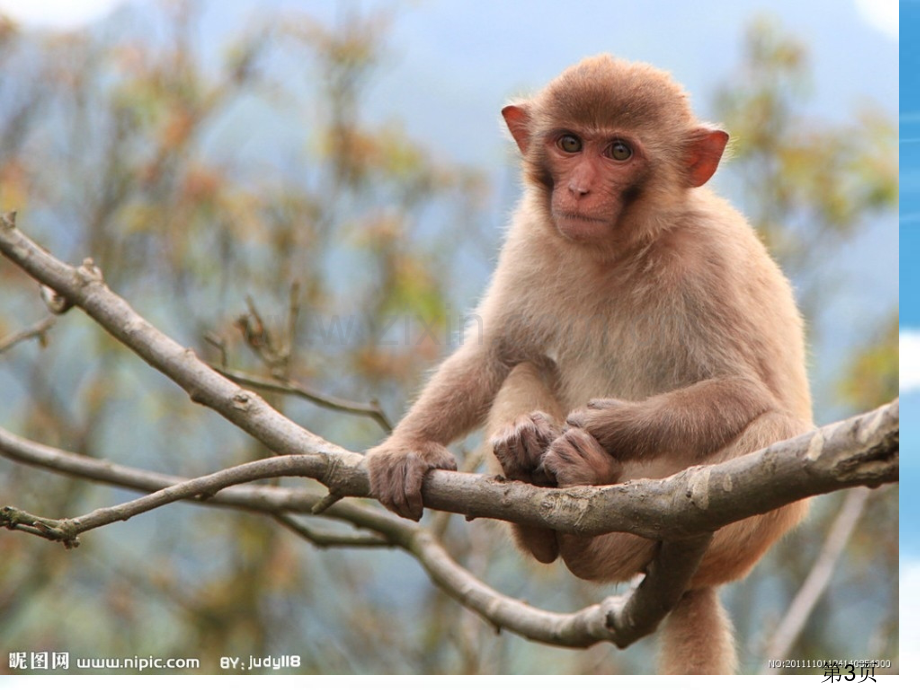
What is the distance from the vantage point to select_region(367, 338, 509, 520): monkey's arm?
3.87 meters

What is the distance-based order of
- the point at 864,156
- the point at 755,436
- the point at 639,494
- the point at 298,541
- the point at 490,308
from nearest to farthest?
the point at 639,494 < the point at 755,436 < the point at 490,308 < the point at 864,156 < the point at 298,541

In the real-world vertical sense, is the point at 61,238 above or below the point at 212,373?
above

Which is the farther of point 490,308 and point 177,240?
point 177,240

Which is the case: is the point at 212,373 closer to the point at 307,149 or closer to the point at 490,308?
the point at 490,308

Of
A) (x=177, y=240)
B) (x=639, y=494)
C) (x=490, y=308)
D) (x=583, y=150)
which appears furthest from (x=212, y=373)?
(x=177, y=240)

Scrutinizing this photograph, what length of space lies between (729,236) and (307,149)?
6.47 m

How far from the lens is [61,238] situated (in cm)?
1034

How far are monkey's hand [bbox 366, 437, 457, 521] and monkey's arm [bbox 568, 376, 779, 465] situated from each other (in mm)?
553

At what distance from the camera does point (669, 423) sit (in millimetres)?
3852

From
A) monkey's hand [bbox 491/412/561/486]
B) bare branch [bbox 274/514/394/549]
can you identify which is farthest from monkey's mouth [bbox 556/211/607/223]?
bare branch [bbox 274/514/394/549]

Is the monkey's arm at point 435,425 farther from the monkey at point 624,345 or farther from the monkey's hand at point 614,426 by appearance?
the monkey's hand at point 614,426

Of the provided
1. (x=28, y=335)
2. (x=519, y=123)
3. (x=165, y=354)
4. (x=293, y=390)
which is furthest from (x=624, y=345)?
(x=28, y=335)

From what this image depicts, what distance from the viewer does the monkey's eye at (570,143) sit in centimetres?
437

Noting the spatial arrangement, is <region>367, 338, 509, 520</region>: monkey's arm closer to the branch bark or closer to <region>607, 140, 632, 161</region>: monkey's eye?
the branch bark
